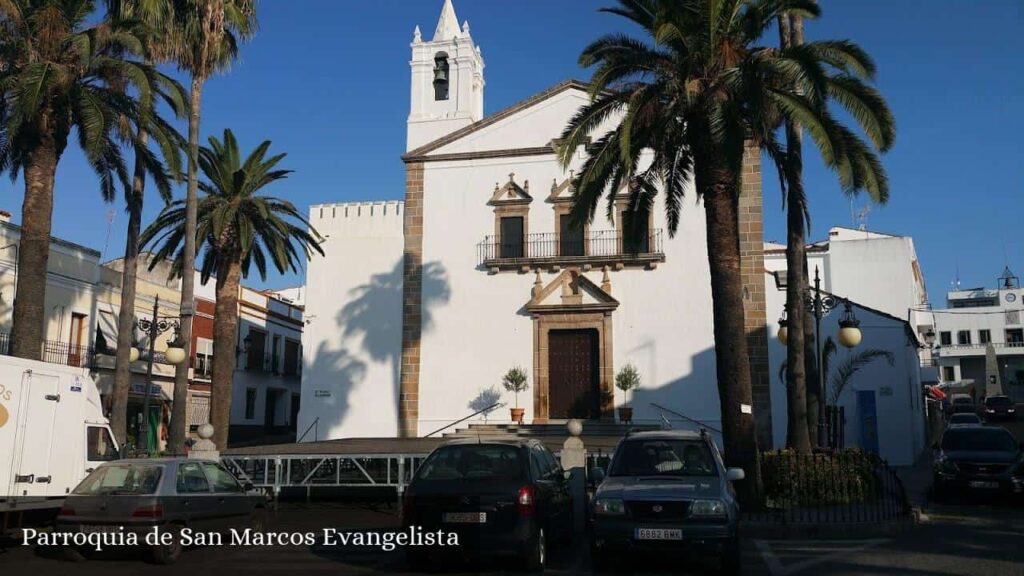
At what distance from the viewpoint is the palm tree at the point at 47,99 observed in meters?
17.1

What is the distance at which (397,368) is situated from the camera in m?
27.3

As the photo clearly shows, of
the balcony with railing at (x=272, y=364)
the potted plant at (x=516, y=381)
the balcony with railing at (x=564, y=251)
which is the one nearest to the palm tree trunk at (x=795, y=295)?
the balcony with railing at (x=564, y=251)

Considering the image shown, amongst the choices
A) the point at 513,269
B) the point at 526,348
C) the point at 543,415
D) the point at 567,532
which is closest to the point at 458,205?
the point at 513,269

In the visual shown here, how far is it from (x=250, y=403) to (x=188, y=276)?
21.1 m

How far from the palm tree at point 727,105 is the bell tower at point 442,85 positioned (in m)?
14.6

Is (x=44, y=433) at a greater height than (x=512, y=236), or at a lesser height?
lesser

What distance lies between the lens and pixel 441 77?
3038cm

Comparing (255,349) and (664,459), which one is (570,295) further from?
(255,349)

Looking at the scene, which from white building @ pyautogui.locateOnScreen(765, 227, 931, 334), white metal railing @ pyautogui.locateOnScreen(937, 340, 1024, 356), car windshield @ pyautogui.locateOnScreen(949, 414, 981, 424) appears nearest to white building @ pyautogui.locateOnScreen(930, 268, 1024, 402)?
white metal railing @ pyautogui.locateOnScreen(937, 340, 1024, 356)

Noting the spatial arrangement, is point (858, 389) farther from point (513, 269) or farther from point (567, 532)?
point (567, 532)

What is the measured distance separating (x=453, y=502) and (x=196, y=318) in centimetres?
3002

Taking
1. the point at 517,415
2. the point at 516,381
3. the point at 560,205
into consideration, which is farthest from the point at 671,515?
the point at 560,205

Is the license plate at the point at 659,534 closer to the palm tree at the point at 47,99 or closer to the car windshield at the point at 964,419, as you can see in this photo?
the palm tree at the point at 47,99

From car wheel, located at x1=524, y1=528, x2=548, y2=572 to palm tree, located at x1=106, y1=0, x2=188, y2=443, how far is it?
13.6 m
